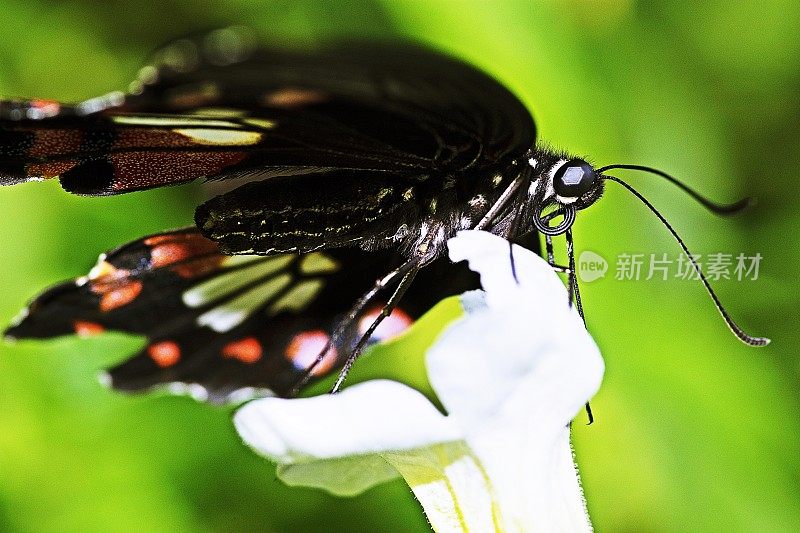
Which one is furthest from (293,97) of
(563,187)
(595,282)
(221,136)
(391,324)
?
(595,282)

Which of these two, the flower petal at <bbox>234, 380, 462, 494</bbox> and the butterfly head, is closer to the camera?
the flower petal at <bbox>234, 380, 462, 494</bbox>

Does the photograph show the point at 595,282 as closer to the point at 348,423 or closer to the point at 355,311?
the point at 355,311

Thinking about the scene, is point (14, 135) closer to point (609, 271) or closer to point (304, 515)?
point (304, 515)

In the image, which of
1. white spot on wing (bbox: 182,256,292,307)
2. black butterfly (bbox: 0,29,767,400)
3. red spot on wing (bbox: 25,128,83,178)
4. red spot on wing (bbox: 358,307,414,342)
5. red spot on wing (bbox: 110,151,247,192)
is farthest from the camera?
white spot on wing (bbox: 182,256,292,307)

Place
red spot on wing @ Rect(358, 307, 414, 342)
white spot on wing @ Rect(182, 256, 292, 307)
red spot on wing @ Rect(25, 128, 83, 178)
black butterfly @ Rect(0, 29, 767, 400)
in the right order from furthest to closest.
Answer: white spot on wing @ Rect(182, 256, 292, 307), red spot on wing @ Rect(358, 307, 414, 342), red spot on wing @ Rect(25, 128, 83, 178), black butterfly @ Rect(0, 29, 767, 400)

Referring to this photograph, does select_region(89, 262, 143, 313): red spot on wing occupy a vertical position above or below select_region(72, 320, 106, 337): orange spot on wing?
above

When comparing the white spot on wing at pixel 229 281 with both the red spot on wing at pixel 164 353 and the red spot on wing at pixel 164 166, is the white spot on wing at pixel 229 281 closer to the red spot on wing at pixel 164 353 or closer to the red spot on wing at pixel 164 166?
the red spot on wing at pixel 164 353

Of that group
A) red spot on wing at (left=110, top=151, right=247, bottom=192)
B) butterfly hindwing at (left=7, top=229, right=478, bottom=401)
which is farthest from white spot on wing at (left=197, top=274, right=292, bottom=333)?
red spot on wing at (left=110, top=151, right=247, bottom=192)

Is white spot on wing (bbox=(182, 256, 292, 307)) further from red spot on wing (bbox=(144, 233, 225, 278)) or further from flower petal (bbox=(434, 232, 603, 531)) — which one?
flower petal (bbox=(434, 232, 603, 531))
